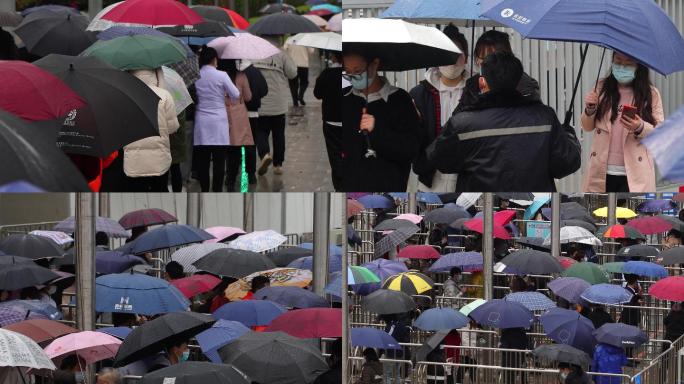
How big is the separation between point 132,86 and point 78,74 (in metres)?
0.27

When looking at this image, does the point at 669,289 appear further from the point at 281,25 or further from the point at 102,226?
the point at 102,226

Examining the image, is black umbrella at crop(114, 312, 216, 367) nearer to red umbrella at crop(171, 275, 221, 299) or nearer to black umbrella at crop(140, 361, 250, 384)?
black umbrella at crop(140, 361, 250, 384)

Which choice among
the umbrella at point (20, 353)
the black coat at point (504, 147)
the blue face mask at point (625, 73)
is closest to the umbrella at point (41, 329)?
the umbrella at point (20, 353)

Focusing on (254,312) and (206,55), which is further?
(254,312)

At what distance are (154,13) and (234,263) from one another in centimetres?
256

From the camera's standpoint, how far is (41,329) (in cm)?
831

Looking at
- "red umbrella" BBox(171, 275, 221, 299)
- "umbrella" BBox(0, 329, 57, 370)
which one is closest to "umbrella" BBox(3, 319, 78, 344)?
"umbrella" BBox(0, 329, 57, 370)

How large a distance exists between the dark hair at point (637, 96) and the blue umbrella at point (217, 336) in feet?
8.22

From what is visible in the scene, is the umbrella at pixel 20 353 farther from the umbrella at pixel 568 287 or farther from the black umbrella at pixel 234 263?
the umbrella at pixel 568 287

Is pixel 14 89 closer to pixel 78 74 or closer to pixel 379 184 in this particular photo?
pixel 78 74

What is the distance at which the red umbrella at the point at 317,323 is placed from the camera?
786cm

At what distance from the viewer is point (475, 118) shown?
656 centimetres

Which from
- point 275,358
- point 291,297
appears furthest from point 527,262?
point 291,297

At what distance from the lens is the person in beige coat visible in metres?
7.24
